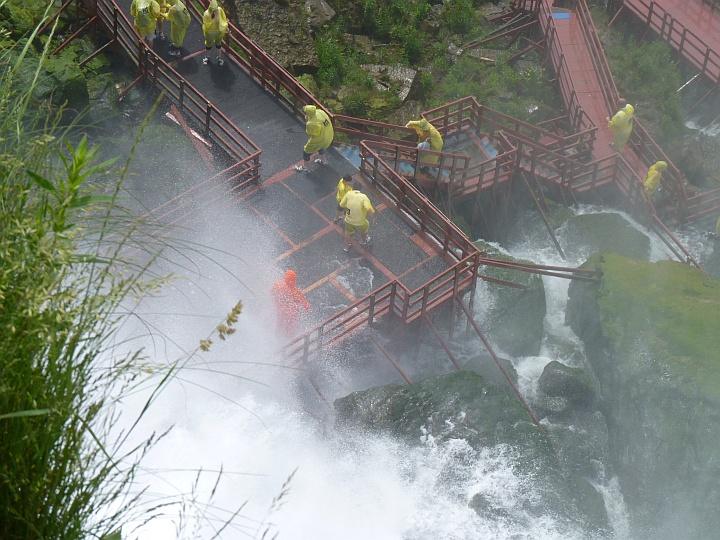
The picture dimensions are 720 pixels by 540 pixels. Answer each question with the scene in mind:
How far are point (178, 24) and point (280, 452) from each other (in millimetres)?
8579

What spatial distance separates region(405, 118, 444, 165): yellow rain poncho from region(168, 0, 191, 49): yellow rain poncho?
4.66m

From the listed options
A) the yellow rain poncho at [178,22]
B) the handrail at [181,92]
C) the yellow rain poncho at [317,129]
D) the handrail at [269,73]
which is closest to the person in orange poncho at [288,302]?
the handrail at [181,92]

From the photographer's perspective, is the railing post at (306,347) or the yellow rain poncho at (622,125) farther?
the yellow rain poncho at (622,125)

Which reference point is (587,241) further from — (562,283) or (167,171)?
(167,171)

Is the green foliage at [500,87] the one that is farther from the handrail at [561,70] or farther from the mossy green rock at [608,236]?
the mossy green rock at [608,236]

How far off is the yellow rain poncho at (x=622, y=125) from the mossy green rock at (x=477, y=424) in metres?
7.89

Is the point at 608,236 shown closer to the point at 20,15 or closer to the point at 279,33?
the point at 279,33

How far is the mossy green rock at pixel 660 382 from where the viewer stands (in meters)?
15.9

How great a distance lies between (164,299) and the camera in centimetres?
1605

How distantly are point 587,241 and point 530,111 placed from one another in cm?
434

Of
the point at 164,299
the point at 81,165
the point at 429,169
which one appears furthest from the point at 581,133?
the point at 81,165

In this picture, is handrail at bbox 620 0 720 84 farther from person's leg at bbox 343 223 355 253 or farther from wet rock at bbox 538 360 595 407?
person's leg at bbox 343 223 355 253

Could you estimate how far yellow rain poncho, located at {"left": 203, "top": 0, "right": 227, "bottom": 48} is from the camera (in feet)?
62.4

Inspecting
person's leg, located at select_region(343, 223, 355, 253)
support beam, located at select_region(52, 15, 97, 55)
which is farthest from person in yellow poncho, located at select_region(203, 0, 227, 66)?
person's leg, located at select_region(343, 223, 355, 253)
